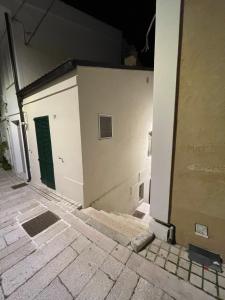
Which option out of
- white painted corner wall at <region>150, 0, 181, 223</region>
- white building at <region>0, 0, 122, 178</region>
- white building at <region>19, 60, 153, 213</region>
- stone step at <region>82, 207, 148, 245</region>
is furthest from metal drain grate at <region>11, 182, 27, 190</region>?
white painted corner wall at <region>150, 0, 181, 223</region>

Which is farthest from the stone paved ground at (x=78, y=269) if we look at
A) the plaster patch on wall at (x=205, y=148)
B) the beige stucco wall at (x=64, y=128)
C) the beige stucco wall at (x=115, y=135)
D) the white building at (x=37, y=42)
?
the white building at (x=37, y=42)

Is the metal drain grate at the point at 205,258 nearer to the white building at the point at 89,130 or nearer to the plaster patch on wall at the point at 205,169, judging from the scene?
the plaster patch on wall at the point at 205,169

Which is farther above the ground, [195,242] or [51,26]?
[51,26]

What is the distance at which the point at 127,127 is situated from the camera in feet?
17.0

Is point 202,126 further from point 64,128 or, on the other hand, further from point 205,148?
point 64,128

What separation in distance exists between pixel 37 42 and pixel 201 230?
25.1ft

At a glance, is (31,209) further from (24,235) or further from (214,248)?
(214,248)

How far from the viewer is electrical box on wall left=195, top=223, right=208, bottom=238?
2.00 metres

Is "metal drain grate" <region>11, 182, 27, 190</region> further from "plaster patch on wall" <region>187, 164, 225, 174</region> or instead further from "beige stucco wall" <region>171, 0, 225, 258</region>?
"plaster patch on wall" <region>187, 164, 225, 174</region>

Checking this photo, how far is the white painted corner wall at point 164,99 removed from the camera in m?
1.84

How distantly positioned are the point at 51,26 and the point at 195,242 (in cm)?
828

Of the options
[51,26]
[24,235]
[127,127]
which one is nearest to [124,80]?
[127,127]

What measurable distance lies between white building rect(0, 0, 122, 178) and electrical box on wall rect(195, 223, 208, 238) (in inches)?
262

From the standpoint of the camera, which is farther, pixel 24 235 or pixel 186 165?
pixel 24 235
